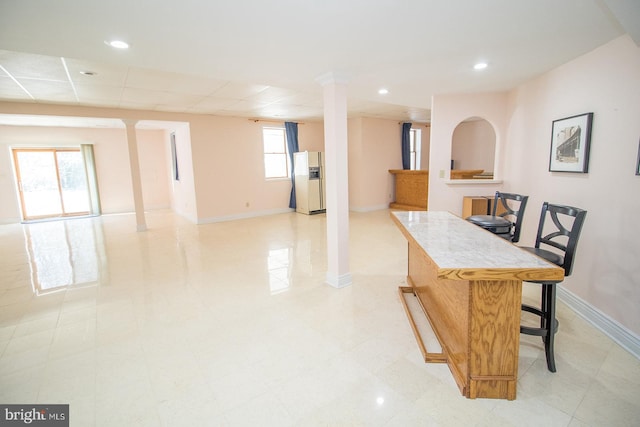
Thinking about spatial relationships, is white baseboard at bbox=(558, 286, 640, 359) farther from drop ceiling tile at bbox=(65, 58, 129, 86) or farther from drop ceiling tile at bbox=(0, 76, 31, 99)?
drop ceiling tile at bbox=(0, 76, 31, 99)

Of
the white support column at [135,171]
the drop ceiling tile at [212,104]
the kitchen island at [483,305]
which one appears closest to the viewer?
the kitchen island at [483,305]

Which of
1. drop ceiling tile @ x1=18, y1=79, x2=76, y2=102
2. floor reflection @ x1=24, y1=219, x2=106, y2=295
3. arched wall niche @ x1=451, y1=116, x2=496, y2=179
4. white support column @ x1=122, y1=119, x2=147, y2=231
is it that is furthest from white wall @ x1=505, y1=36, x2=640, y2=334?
white support column @ x1=122, y1=119, x2=147, y2=231

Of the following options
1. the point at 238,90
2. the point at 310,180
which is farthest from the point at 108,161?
the point at 238,90

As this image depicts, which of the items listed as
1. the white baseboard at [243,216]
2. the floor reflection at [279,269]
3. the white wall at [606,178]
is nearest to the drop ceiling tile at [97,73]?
the floor reflection at [279,269]

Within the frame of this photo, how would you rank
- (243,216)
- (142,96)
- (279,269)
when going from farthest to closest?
(243,216) < (142,96) < (279,269)

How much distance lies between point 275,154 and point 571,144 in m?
6.54

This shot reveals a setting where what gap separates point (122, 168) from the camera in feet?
28.6

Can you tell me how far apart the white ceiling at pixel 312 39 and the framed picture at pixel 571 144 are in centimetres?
59

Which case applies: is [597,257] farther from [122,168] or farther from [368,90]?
[122,168]

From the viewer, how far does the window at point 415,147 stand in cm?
938

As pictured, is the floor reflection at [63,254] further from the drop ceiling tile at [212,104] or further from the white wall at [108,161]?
the drop ceiling tile at [212,104]

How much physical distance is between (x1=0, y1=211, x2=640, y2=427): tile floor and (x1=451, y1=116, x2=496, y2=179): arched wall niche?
5737mm

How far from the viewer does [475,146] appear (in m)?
8.46

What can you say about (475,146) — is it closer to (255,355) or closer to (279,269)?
(279,269)
